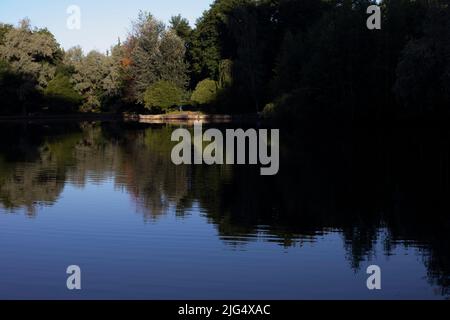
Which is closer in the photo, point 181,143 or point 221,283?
point 221,283

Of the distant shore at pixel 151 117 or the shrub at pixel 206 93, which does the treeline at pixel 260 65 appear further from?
the distant shore at pixel 151 117

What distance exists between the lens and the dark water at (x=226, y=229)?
918cm

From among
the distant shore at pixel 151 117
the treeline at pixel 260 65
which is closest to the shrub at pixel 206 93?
the treeline at pixel 260 65

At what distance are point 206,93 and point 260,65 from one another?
7.18 meters

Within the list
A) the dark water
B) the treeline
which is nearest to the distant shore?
the treeline

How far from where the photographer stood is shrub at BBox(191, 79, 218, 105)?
6816 centimetres

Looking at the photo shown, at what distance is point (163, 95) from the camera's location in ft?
232

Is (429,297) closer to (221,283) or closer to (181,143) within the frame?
(221,283)

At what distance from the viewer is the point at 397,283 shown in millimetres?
9188

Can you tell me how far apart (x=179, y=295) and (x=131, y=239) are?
3.75 metres

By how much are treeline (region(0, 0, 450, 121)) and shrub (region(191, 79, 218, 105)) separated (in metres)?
0.13

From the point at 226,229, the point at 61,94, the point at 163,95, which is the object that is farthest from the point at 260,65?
the point at 226,229

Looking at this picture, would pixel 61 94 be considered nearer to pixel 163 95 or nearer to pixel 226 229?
pixel 163 95

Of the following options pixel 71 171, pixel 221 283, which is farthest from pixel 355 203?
pixel 71 171
